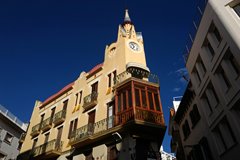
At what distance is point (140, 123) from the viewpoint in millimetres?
15188

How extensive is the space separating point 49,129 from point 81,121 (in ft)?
19.1

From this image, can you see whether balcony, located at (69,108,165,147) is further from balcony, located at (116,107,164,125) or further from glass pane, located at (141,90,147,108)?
glass pane, located at (141,90,147,108)

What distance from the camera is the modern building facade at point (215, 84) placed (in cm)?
1395

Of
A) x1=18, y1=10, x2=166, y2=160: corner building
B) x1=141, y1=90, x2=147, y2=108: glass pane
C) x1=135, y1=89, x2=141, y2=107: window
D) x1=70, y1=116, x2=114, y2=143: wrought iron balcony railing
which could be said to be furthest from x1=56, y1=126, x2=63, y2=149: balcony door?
x1=141, y1=90, x2=147, y2=108: glass pane

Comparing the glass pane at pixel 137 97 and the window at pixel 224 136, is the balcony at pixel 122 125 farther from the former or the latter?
the window at pixel 224 136

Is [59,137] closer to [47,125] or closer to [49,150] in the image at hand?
[49,150]

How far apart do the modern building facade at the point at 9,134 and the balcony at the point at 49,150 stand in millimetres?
3988

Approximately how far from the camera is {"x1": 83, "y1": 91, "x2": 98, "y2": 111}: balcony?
68.1ft

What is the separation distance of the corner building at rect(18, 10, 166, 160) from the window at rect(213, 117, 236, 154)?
4159mm

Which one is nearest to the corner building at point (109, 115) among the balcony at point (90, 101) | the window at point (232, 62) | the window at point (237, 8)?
the balcony at point (90, 101)

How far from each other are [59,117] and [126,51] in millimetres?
10735

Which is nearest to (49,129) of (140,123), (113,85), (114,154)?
(113,85)

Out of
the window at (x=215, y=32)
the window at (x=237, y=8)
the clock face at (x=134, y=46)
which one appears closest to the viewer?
the window at (x=237, y=8)

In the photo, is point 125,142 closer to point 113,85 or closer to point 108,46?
point 113,85
